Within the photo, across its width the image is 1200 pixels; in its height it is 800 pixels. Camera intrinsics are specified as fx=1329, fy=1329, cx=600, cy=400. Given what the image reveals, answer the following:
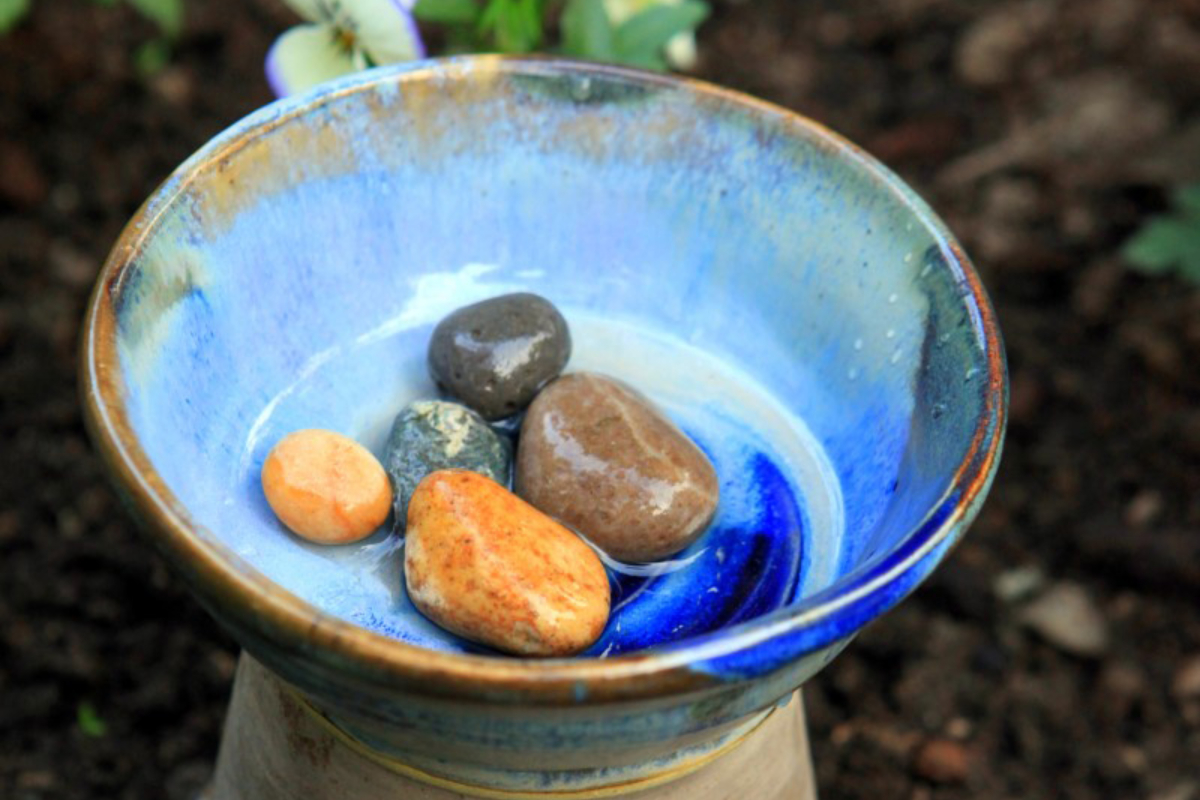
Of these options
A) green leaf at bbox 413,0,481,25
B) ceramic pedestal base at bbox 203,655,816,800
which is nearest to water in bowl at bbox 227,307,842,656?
ceramic pedestal base at bbox 203,655,816,800

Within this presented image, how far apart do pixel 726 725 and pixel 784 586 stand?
0.57 ft

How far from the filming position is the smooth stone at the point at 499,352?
1.08 m

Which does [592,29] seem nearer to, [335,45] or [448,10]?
[448,10]

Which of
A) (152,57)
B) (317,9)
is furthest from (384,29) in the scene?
(152,57)

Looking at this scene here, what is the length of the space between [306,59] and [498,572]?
59cm

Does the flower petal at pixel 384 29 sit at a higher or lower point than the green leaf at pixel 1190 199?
higher

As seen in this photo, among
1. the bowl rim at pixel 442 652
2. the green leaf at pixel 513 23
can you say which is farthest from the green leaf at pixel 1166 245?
the bowl rim at pixel 442 652

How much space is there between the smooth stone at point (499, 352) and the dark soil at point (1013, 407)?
84cm

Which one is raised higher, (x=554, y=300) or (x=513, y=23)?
(x=513, y=23)

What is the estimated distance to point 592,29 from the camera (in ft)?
4.49

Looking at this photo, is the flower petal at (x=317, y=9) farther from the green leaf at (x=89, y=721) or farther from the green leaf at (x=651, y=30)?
the green leaf at (x=89, y=721)

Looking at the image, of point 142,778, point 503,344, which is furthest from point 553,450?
point 142,778

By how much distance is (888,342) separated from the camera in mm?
1055

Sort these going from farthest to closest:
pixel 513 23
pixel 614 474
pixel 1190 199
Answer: pixel 1190 199 < pixel 513 23 < pixel 614 474
